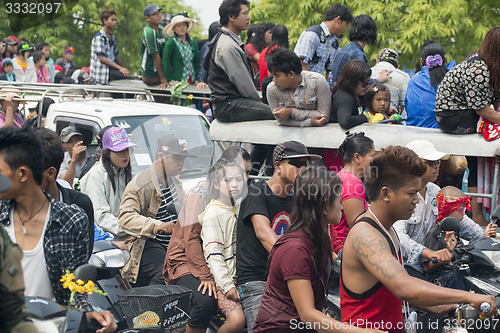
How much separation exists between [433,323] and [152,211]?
2786mm

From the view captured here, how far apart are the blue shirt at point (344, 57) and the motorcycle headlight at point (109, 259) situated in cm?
380

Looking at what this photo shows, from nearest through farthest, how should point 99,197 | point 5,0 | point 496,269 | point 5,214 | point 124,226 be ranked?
1. point 5,214
2. point 496,269
3. point 124,226
4. point 99,197
5. point 5,0

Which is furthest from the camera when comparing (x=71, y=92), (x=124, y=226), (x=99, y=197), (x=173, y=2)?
(x=173, y=2)

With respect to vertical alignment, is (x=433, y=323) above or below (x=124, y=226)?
below

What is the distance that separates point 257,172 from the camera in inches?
289

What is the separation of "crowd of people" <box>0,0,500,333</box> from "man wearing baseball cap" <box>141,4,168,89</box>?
2475mm

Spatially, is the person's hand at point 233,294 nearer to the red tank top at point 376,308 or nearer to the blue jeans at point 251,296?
the blue jeans at point 251,296

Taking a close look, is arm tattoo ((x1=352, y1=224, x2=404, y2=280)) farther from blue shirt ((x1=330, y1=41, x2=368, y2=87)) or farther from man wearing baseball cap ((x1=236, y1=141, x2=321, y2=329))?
blue shirt ((x1=330, y1=41, x2=368, y2=87))

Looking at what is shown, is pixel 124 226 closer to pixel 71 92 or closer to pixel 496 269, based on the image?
pixel 496 269

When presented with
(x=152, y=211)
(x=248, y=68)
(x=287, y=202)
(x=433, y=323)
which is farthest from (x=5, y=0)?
(x=433, y=323)

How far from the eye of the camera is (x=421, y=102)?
24.5 feet

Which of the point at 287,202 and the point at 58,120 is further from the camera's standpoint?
the point at 58,120

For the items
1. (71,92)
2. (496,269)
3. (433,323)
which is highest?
(71,92)

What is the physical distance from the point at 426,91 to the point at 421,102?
0.17m
